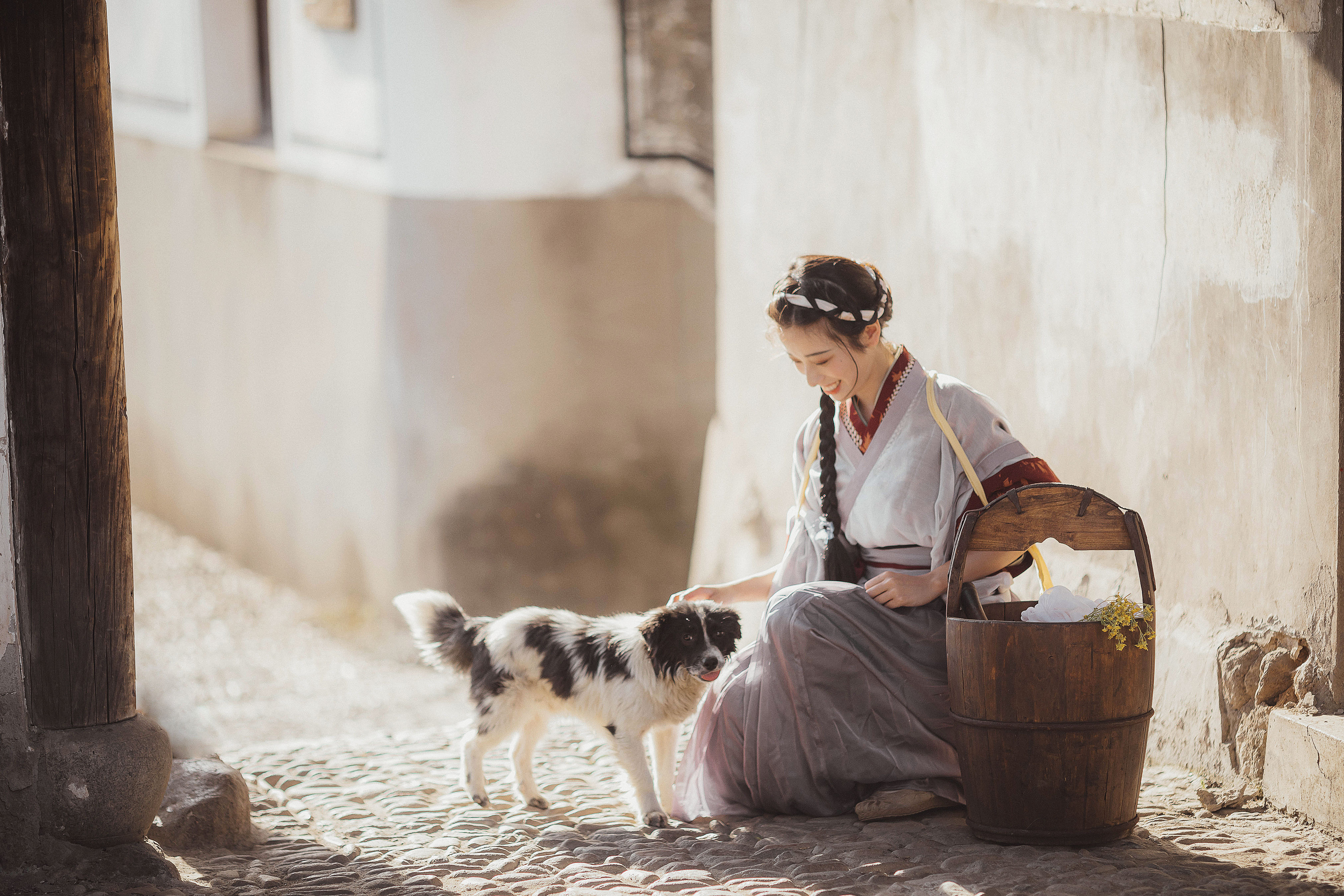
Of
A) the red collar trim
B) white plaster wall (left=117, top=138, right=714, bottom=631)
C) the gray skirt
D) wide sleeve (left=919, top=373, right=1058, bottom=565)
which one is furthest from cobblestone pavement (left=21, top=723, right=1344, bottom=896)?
white plaster wall (left=117, top=138, right=714, bottom=631)

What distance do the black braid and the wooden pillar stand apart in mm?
1901

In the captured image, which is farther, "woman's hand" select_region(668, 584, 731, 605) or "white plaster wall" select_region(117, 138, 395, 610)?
"white plaster wall" select_region(117, 138, 395, 610)

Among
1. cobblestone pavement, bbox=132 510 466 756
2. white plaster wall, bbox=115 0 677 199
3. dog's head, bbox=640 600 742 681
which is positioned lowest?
cobblestone pavement, bbox=132 510 466 756

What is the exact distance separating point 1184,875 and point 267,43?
9.57 meters

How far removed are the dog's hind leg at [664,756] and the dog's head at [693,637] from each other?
286mm

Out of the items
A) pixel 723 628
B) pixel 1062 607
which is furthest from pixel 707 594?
pixel 1062 607

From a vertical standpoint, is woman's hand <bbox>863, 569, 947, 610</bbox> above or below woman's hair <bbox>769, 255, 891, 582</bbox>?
below

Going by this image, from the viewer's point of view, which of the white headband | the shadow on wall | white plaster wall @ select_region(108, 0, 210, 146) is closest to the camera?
the white headband

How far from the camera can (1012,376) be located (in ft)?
16.1

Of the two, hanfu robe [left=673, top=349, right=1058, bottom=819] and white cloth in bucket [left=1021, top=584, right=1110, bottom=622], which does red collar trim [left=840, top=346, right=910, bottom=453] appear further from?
white cloth in bucket [left=1021, top=584, right=1110, bottom=622]

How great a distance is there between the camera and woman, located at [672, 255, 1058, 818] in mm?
3729

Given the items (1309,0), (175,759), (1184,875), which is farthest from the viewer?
(175,759)

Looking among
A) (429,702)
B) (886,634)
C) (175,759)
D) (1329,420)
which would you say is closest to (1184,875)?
(886,634)

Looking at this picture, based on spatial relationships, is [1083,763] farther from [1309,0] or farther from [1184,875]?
[1309,0]
